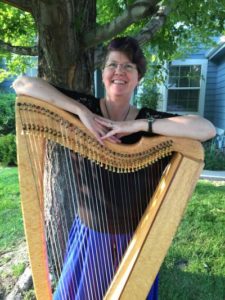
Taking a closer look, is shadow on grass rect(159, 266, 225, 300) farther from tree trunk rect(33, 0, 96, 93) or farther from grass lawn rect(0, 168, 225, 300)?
tree trunk rect(33, 0, 96, 93)

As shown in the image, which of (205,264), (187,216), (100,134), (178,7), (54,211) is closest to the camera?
(100,134)

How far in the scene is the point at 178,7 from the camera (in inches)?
75.6

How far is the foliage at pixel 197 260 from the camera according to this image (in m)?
2.51

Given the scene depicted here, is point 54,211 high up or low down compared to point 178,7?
down

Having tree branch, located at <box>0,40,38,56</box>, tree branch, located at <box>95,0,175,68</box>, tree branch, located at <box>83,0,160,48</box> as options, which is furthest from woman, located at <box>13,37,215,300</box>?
tree branch, located at <box>0,40,38,56</box>

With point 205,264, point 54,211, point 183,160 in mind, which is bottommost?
point 205,264

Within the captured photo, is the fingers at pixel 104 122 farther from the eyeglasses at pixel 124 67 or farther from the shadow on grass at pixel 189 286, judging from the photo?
the shadow on grass at pixel 189 286

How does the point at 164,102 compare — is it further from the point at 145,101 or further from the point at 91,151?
the point at 91,151

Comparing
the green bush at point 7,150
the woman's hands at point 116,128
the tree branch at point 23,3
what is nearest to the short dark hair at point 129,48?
the woman's hands at point 116,128

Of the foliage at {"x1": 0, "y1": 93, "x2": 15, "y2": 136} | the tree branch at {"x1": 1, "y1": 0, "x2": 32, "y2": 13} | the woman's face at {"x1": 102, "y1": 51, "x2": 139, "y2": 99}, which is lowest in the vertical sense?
the foliage at {"x1": 0, "y1": 93, "x2": 15, "y2": 136}

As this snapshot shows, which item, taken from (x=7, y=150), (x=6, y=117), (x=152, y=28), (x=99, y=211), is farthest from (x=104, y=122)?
(x=6, y=117)

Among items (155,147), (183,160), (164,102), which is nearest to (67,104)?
(155,147)

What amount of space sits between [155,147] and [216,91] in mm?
8429

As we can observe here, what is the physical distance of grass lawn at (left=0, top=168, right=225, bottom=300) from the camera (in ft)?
8.29
